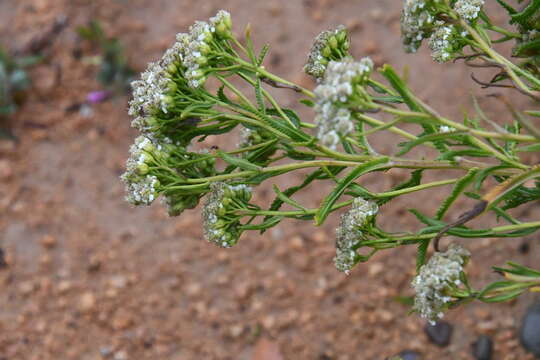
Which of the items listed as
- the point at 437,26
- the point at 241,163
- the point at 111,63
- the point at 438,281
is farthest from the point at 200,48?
the point at 111,63

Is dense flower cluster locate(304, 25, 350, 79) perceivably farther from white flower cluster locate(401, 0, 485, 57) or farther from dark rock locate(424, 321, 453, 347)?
dark rock locate(424, 321, 453, 347)

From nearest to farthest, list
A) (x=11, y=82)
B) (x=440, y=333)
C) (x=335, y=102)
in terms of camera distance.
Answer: (x=335, y=102)
(x=440, y=333)
(x=11, y=82)

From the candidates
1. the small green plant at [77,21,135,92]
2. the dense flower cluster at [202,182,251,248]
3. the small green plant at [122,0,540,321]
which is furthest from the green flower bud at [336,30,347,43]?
the small green plant at [77,21,135,92]

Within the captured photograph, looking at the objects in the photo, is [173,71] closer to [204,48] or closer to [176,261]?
[204,48]

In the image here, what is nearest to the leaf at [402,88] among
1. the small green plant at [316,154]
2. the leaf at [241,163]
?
the small green plant at [316,154]

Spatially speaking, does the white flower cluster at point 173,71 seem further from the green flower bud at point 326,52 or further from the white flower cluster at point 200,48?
the green flower bud at point 326,52

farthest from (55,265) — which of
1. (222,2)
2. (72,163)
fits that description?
(222,2)

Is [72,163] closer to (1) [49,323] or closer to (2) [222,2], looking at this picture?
(1) [49,323]

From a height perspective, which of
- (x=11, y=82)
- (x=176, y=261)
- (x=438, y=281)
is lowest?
(x=438, y=281)
